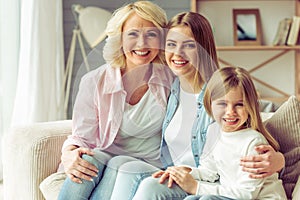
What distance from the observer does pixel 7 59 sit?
344 centimetres

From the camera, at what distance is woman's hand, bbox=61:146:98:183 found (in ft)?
5.92

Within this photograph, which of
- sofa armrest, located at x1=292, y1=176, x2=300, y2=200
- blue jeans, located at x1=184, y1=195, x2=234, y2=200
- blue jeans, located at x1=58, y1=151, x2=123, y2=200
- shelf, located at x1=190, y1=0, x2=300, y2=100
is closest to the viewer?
blue jeans, located at x1=184, y1=195, x2=234, y2=200

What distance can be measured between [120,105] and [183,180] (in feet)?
1.04

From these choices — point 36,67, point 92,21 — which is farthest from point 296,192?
point 92,21

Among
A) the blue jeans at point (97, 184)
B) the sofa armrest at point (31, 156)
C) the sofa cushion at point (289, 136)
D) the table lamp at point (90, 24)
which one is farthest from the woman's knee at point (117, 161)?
the table lamp at point (90, 24)

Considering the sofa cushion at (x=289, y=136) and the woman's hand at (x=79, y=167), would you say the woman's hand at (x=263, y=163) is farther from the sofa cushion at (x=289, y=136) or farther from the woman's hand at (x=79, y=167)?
the woman's hand at (x=79, y=167)

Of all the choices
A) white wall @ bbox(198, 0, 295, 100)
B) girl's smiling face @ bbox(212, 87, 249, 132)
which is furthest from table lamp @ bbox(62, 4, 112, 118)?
girl's smiling face @ bbox(212, 87, 249, 132)

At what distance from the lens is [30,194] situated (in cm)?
209

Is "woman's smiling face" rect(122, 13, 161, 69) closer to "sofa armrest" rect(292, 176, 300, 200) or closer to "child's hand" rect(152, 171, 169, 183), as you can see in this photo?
"child's hand" rect(152, 171, 169, 183)

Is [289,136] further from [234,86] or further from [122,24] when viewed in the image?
[122,24]

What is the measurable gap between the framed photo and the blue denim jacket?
8.75ft

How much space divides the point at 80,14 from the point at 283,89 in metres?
1.60

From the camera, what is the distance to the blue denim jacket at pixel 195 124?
66.4 inches

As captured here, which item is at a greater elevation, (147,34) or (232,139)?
(147,34)
